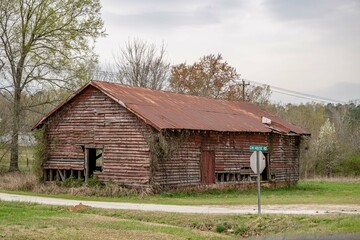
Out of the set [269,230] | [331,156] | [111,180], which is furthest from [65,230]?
[331,156]

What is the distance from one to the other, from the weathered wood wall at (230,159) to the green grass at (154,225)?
10.6 metres

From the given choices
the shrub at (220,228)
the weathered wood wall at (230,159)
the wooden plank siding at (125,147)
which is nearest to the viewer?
the shrub at (220,228)

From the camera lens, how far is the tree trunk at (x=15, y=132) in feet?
142

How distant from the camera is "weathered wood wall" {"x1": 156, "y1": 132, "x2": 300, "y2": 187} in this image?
108 feet

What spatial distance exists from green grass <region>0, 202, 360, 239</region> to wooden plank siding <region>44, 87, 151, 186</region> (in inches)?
376

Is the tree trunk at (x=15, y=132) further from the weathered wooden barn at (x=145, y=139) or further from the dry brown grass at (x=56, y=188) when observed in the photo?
the weathered wooden barn at (x=145, y=139)

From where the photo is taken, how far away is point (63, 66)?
151 feet

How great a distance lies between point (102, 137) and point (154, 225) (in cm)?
1448

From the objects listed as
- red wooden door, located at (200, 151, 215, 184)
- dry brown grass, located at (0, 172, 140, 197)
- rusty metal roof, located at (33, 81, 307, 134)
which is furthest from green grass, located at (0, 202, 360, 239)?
red wooden door, located at (200, 151, 215, 184)

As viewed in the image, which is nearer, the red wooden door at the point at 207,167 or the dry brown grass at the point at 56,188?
the dry brown grass at the point at 56,188

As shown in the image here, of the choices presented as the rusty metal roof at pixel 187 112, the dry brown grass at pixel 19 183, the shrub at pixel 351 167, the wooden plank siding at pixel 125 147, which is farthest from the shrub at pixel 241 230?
the shrub at pixel 351 167

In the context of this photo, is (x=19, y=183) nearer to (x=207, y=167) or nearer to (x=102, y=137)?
(x=102, y=137)

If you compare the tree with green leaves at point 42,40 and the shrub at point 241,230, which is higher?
the tree with green leaves at point 42,40

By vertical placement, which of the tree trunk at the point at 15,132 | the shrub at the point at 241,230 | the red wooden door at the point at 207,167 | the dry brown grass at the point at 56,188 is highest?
the tree trunk at the point at 15,132
